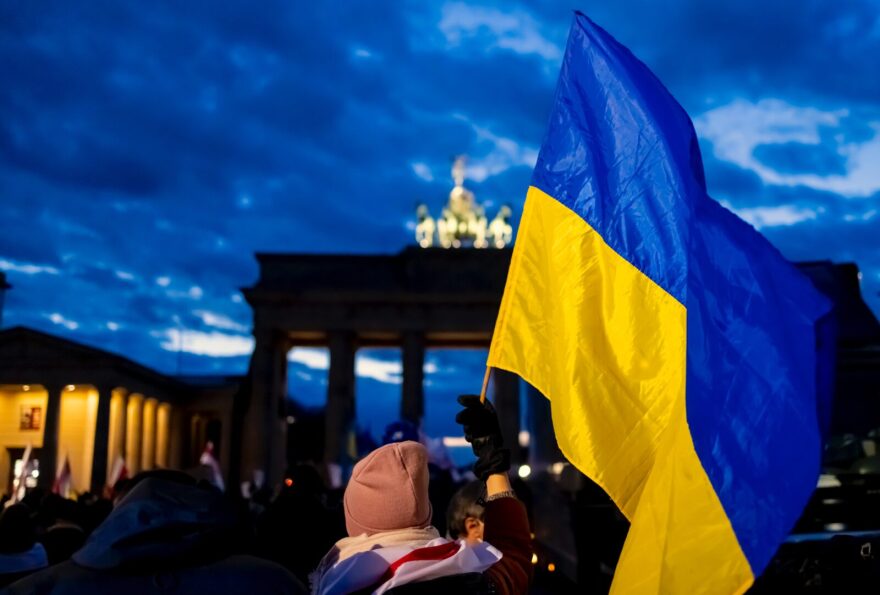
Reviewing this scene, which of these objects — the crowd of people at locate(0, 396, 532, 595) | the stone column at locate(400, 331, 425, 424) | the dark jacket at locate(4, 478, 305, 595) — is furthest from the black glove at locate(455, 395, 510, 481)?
the stone column at locate(400, 331, 425, 424)

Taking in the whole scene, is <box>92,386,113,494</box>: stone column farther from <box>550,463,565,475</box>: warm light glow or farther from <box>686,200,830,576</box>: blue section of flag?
<box>686,200,830,576</box>: blue section of flag

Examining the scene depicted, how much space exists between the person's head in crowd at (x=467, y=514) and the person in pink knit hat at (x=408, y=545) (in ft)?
9.70

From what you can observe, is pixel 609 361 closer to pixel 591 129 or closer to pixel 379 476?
pixel 591 129

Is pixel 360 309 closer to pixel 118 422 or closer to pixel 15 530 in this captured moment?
pixel 118 422

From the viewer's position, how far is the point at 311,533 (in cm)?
575

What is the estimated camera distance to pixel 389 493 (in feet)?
10.6

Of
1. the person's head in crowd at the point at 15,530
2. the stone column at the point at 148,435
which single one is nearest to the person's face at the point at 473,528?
the person's head in crowd at the point at 15,530

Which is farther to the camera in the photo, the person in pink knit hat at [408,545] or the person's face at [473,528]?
the person's face at [473,528]

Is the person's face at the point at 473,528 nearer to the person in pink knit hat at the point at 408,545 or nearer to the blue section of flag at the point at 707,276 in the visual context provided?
the blue section of flag at the point at 707,276

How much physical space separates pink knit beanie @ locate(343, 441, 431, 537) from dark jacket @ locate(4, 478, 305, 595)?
63cm

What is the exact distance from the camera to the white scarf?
3.01m

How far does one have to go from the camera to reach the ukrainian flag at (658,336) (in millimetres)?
3715

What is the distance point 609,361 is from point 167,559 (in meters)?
2.68

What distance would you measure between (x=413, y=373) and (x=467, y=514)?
49.4 metres
